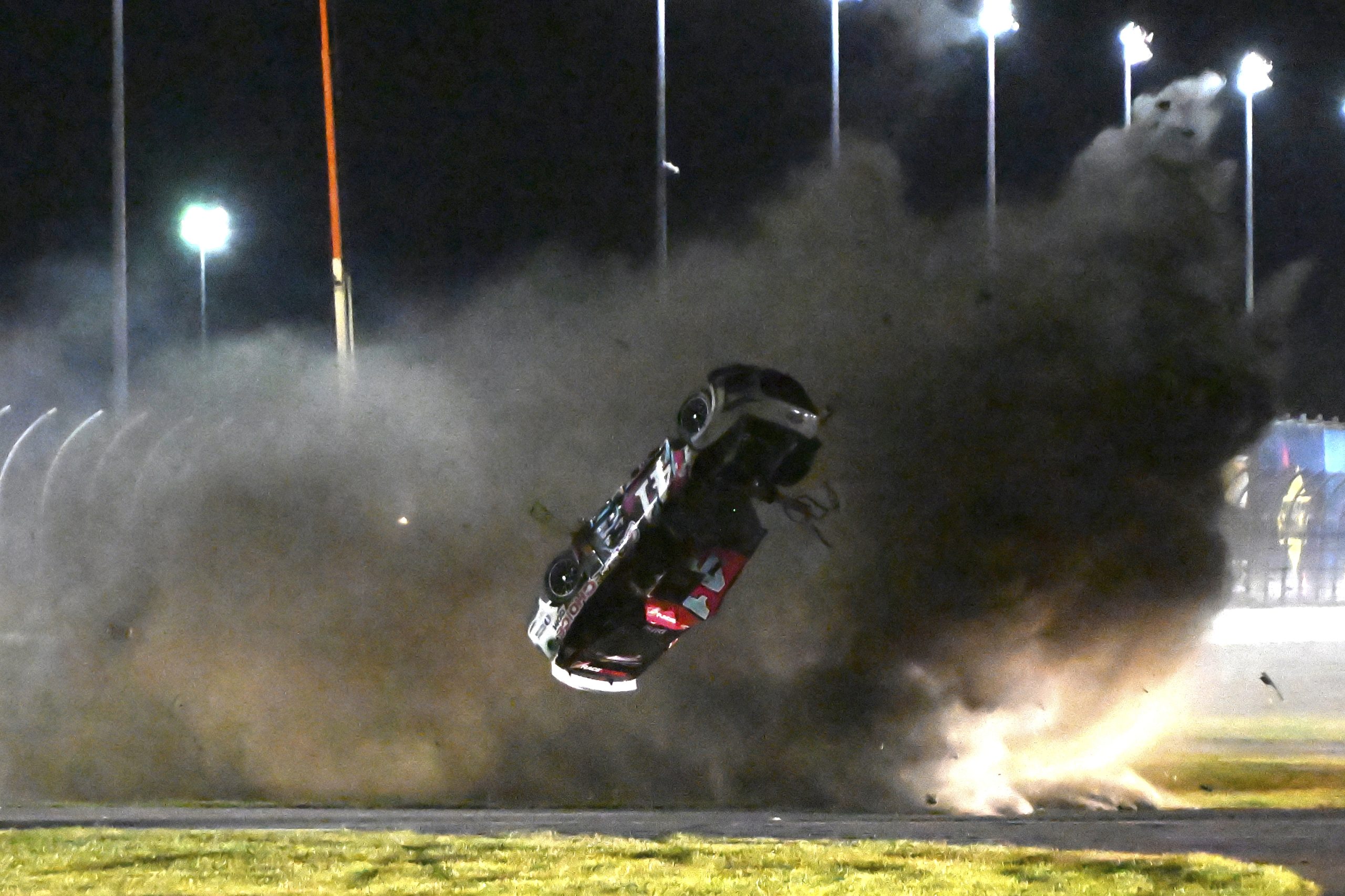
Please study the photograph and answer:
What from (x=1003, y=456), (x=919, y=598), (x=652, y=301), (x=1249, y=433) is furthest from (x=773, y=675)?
(x=1249, y=433)

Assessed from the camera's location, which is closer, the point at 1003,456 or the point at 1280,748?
the point at 1003,456

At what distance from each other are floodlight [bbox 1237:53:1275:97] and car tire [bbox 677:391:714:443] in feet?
125

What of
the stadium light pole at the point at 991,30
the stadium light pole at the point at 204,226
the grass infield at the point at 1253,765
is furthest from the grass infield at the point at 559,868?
the stadium light pole at the point at 204,226

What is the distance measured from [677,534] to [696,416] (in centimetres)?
132

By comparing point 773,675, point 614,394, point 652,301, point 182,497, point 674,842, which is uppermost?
point 652,301

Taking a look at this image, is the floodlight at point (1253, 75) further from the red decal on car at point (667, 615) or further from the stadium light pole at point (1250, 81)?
the red decal on car at point (667, 615)

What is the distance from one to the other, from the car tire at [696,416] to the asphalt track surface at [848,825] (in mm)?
3675

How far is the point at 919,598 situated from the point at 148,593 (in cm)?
1055

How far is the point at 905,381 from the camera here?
23219mm

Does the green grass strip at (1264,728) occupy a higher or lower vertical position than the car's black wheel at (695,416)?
lower

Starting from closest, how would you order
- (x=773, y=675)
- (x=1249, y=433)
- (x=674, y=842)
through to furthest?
1. (x=674, y=842)
2. (x=773, y=675)
3. (x=1249, y=433)

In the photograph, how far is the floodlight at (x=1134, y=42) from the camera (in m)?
45.7

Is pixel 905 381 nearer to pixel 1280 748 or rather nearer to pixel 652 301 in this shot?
pixel 652 301

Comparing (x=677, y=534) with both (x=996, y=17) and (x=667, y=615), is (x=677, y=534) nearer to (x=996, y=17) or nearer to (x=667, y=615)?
(x=667, y=615)
